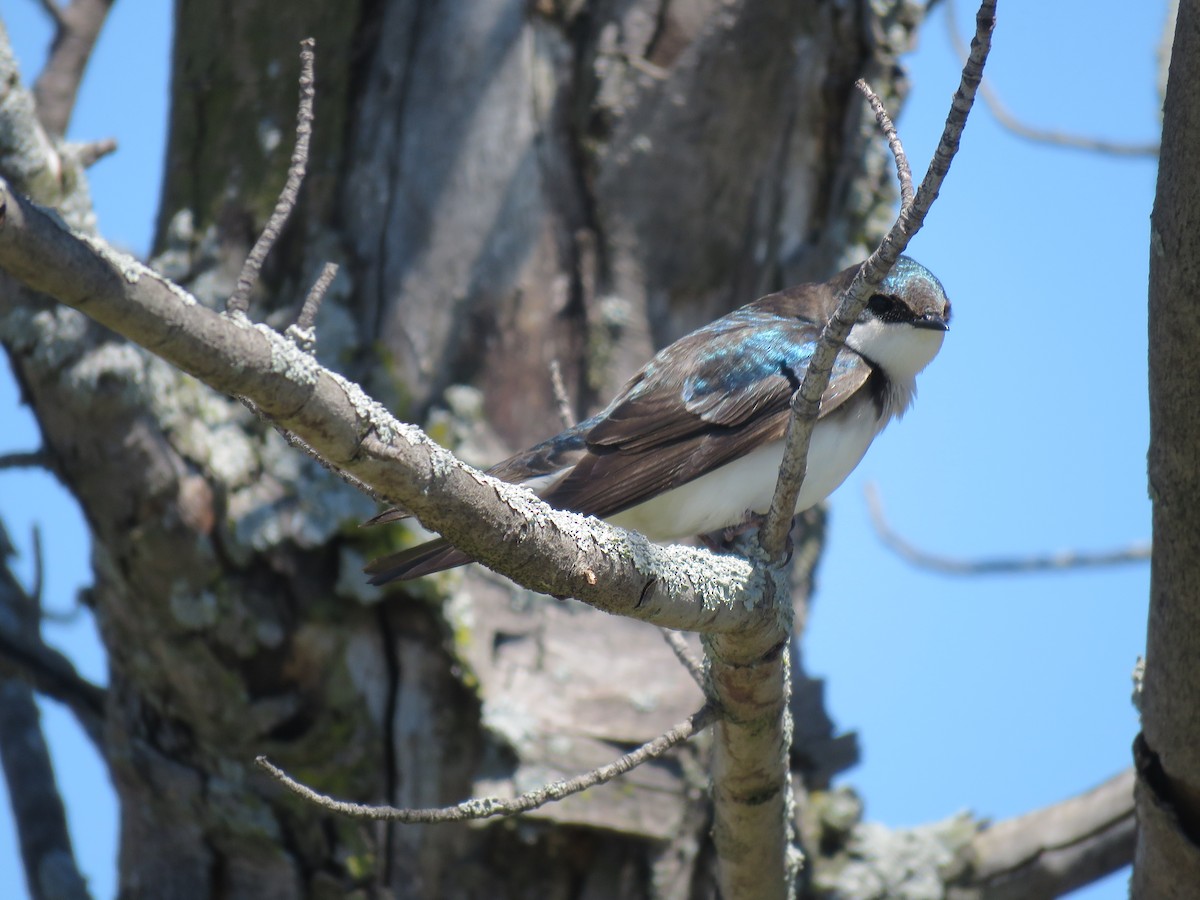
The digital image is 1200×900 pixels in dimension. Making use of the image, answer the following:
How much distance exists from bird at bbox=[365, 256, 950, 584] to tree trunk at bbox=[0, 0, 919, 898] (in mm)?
577

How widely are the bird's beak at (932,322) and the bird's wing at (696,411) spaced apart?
Answer: 0.18 m

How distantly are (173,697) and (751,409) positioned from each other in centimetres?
178

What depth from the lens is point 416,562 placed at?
112 inches

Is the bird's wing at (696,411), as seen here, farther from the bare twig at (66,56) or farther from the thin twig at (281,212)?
the bare twig at (66,56)

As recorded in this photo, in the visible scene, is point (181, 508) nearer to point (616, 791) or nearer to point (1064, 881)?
point (616, 791)

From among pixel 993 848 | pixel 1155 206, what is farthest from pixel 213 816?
pixel 1155 206

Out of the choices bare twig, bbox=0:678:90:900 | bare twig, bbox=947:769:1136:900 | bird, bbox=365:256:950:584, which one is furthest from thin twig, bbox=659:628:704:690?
bare twig, bbox=0:678:90:900

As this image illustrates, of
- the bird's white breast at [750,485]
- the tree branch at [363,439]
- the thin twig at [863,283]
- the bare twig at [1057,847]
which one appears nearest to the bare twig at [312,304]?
the tree branch at [363,439]

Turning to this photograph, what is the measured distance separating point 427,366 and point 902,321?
4.59 ft

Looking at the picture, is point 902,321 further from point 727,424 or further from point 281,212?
point 281,212

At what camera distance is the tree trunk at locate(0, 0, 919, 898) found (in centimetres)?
357

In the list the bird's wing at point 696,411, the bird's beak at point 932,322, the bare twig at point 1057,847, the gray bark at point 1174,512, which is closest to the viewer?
the gray bark at point 1174,512

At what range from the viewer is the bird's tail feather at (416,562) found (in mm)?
2752

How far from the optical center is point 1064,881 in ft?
12.7
